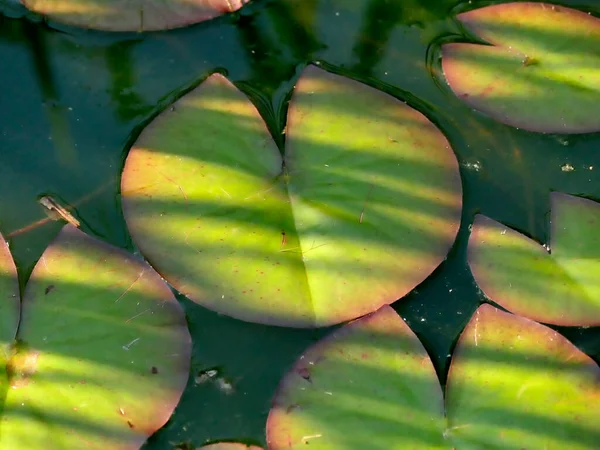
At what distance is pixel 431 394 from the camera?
1.44m

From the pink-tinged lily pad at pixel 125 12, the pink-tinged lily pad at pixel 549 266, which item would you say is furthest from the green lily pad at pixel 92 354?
the pink-tinged lily pad at pixel 549 266

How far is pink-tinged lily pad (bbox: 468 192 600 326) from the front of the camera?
1.50 metres

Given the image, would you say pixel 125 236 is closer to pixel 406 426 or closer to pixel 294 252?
pixel 294 252

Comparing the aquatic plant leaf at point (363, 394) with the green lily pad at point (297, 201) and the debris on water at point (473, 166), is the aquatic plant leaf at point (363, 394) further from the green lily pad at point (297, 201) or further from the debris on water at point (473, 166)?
the debris on water at point (473, 166)

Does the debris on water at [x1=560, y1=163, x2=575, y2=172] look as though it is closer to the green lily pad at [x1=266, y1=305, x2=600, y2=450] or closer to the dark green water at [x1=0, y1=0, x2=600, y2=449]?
the dark green water at [x1=0, y1=0, x2=600, y2=449]

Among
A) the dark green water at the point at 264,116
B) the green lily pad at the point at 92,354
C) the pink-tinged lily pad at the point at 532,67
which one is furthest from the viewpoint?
the pink-tinged lily pad at the point at 532,67

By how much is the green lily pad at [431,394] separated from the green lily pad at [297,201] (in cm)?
10

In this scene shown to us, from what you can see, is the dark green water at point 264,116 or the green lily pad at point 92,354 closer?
the green lily pad at point 92,354

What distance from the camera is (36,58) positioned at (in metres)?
1.69

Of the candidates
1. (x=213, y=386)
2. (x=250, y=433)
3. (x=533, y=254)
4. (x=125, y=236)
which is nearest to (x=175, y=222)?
(x=125, y=236)

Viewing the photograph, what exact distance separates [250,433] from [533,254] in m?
0.80

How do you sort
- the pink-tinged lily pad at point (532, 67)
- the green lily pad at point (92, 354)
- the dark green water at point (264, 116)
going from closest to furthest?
the green lily pad at point (92, 354) < the dark green water at point (264, 116) < the pink-tinged lily pad at point (532, 67)

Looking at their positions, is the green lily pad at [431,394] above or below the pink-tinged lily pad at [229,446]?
above

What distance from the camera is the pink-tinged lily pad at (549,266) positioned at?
150 cm
